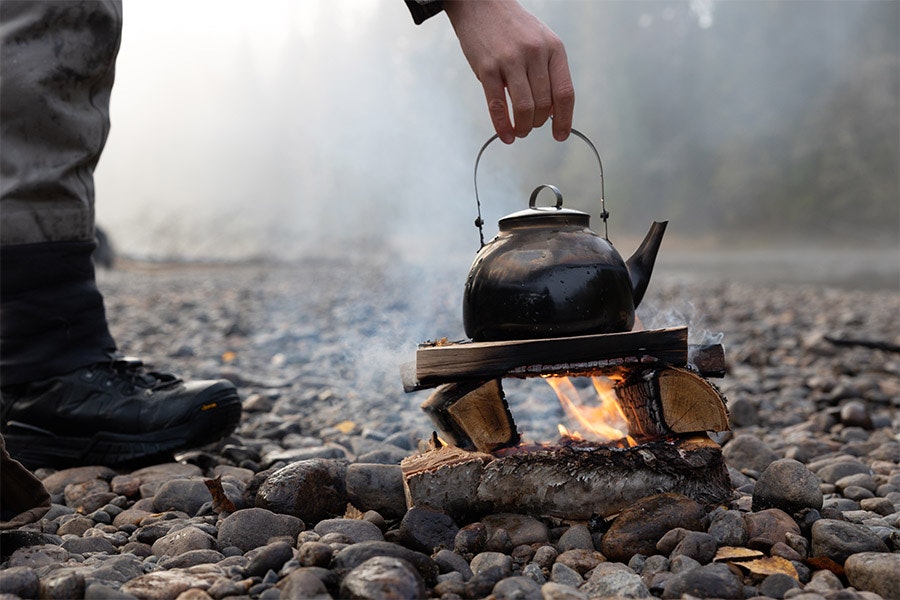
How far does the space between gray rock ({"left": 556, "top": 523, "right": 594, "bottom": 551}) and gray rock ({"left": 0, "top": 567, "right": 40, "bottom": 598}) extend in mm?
1136

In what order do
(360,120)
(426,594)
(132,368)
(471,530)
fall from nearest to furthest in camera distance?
(426,594) → (471,530) → (132,368) → (360,120)

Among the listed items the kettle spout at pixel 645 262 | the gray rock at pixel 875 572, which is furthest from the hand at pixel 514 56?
the gray rock at pixel 875 572

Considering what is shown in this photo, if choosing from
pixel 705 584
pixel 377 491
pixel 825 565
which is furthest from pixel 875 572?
pixel 377 491

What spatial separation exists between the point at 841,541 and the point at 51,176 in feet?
8.00

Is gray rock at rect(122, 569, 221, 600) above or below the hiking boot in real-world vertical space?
below

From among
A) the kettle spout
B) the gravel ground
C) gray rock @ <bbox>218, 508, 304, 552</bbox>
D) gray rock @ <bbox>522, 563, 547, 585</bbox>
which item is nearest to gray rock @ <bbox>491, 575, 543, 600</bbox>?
the gravel ground

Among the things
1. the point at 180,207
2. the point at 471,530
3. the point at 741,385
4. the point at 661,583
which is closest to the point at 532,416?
the point at 741,385

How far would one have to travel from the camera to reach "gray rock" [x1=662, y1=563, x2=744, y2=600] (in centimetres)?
145

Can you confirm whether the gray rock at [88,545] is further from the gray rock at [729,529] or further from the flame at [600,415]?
the gray rock at [729,529]

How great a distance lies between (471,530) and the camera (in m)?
1.76

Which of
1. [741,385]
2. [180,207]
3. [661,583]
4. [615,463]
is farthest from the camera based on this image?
[180,207]

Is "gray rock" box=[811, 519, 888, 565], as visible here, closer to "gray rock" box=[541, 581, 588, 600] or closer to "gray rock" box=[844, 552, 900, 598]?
"gray rock" box=[844, 552, 900, 598]

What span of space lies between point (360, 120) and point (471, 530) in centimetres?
5448

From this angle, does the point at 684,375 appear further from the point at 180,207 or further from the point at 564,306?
the point at 180,207
